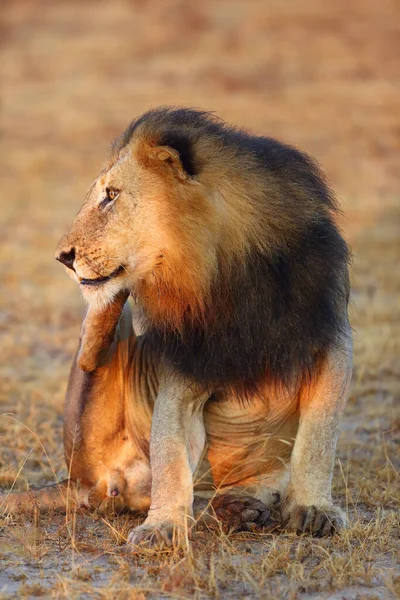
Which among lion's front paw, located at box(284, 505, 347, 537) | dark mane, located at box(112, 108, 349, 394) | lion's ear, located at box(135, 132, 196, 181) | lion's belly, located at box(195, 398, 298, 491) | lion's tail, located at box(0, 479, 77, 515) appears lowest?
lion's tail, located at box(0, 479, 77, 515)

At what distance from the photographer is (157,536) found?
393 cm

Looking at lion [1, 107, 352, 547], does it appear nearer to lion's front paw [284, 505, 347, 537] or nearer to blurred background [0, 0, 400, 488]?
lion's front paw [284, 505, 347, 537]

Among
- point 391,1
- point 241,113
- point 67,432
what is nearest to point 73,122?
point 241,113

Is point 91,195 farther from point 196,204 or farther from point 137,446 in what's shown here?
point 137,446

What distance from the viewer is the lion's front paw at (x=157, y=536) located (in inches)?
153

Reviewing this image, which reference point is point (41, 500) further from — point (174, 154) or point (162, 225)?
point (174, 154)

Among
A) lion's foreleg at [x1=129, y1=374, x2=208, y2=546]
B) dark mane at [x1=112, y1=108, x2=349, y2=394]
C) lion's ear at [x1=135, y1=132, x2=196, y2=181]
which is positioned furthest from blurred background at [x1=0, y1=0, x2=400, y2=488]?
lion's ear at [x1=135, y1=132, x2=196, y2=181]

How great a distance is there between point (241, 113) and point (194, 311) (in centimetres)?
1219

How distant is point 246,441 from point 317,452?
15.2 inches

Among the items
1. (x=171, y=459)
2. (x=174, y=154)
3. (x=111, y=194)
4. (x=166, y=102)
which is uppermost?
(x=166, y=102)

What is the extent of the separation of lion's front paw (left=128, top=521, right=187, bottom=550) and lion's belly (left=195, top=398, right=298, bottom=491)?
1.28 feet

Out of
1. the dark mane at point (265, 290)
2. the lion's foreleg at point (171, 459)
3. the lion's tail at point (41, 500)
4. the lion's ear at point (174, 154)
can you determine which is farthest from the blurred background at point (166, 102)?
the lion's ear at point (174, 154)

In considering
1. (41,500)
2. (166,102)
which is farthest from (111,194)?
(166,102)

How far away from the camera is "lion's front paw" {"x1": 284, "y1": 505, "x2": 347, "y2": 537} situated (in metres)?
4.07
